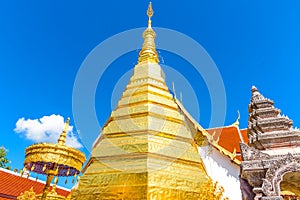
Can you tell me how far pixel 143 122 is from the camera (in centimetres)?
627

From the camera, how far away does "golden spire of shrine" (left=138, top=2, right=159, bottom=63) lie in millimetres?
8617

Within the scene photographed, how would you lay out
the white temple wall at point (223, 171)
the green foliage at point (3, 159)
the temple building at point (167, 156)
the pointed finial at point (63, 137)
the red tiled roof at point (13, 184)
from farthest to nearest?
1. the green foliage at point (3, 159)
2. the red tiled roof at point (13, 184)
3. the white temple wall at point (223, 171)
4. the pointed finial at point (63, 137)
5. the temple building at point (167, 156)

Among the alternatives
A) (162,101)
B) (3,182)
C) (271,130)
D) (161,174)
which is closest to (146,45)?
(162,101)

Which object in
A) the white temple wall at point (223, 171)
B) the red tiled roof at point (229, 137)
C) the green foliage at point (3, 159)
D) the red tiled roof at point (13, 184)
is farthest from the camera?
the green foliage at point (3, 159)

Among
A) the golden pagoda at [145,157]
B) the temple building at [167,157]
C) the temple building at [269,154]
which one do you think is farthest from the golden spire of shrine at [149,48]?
the temple building at [269,154]

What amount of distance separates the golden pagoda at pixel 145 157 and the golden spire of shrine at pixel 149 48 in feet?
4.55

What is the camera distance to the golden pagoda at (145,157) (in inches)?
201

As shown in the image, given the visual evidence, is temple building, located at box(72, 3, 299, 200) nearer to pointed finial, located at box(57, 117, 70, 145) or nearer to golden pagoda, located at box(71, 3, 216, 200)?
golden pagoda, located at box(71, 3, 216, 200)

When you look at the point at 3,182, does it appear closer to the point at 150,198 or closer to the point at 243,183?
the point at 150,198

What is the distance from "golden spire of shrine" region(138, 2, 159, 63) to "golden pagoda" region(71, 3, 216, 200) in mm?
1387

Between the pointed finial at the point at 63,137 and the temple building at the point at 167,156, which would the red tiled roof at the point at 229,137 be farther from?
the pointed finial at the point at 63,137

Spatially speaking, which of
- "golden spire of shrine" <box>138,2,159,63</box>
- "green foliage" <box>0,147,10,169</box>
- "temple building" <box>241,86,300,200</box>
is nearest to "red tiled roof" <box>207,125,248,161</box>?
"golden spire of shrine" <box>138,2,159,63</box>

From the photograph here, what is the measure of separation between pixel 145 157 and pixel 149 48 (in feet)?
14.9

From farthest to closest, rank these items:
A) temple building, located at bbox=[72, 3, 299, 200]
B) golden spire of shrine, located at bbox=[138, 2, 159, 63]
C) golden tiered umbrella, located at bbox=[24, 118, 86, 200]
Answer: golden spire of shrine, located at bbox=[138, 2, 159, 63] → golden tiered umbrella, located at bbox=[24, 118, 86, 200] → temple building, located at bbox=[72, 3, 299, 200]
